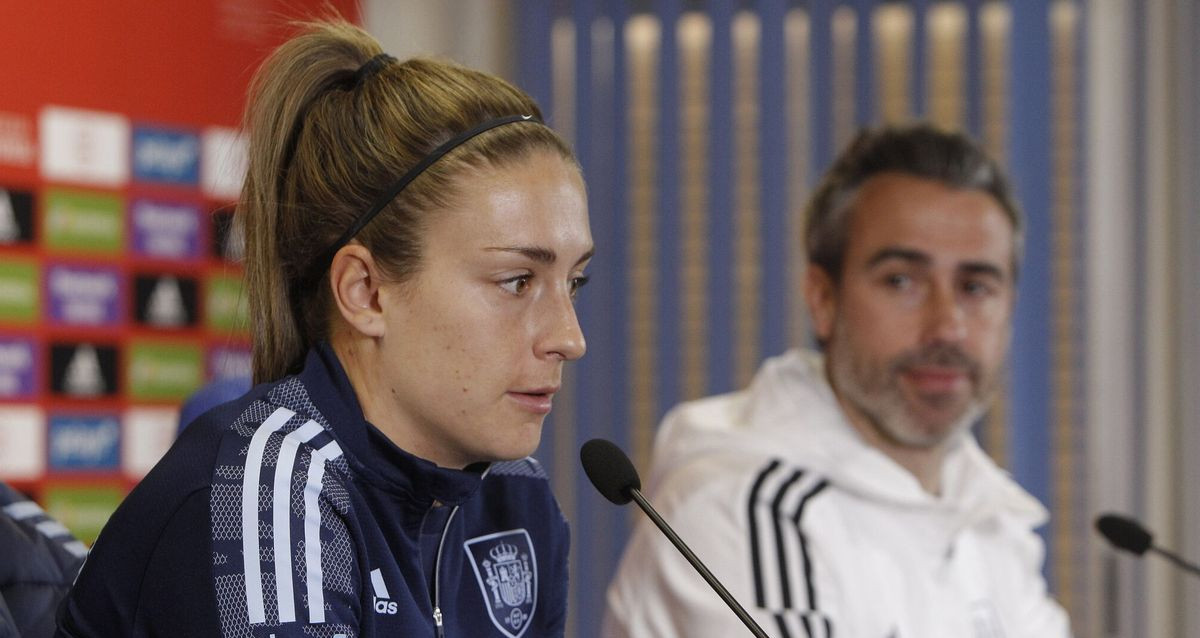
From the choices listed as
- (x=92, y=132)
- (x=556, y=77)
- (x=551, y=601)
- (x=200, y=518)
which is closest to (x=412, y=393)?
(x=200, y=518)

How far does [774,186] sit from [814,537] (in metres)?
1.28

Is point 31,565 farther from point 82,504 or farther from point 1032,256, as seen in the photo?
point 1032,256

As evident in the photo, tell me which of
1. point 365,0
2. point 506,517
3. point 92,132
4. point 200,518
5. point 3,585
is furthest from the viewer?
point 365,0

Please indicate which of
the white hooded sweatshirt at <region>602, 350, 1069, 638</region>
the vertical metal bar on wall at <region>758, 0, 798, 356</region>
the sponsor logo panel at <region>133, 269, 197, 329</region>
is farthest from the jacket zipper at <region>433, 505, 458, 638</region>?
the vertical metal bar on wall at <region>758, 0, 798, 356</region>

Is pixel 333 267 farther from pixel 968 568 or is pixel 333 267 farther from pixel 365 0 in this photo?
pixel 365 0

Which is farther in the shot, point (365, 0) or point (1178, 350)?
point (365, 0)

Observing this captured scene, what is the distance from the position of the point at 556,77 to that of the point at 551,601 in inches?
74.3

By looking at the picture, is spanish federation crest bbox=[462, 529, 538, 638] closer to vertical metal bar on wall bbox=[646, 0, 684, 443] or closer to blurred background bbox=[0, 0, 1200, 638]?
blurred background bbox=[0, 0, 1200, 638]

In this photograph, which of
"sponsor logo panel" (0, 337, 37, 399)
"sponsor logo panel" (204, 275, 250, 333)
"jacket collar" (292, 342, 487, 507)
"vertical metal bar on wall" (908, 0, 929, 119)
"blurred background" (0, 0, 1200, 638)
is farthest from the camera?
"vertical metal bar on wall" (908, 0, 929, 119)

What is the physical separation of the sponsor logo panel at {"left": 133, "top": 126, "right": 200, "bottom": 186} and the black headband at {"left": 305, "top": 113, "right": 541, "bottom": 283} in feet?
4.82

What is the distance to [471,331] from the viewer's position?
1194mm

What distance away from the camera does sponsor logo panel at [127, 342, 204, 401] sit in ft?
8.39

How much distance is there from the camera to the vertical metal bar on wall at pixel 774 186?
9.72ft

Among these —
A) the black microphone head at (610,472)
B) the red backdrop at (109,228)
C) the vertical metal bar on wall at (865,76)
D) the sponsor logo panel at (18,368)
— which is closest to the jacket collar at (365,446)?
the black microphone head at (610,472)
